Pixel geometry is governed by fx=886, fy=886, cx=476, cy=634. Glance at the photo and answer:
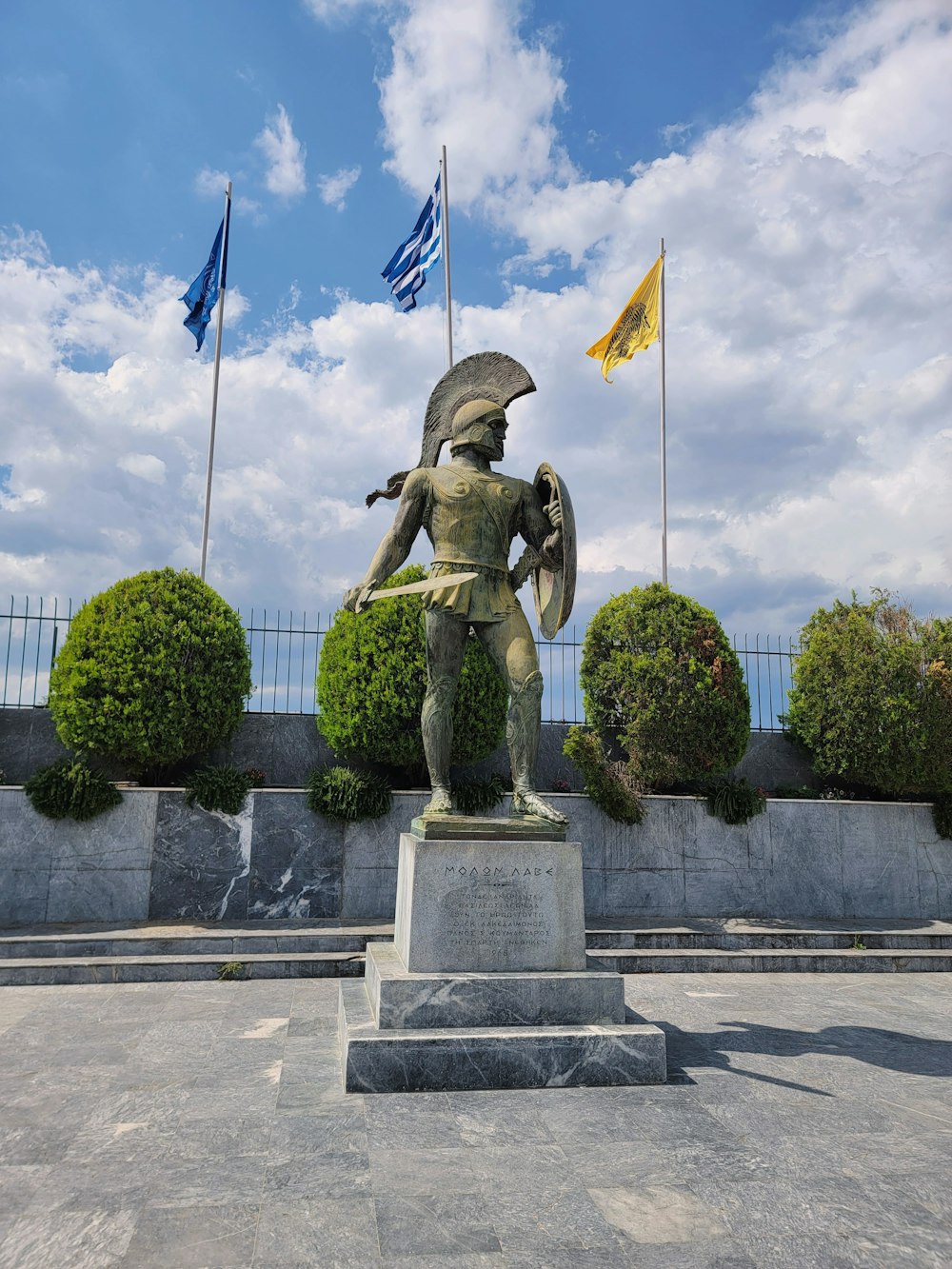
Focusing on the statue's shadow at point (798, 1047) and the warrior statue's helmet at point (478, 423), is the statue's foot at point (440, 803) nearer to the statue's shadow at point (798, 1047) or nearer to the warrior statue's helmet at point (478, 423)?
the statue's shadow at point (798, 1047)

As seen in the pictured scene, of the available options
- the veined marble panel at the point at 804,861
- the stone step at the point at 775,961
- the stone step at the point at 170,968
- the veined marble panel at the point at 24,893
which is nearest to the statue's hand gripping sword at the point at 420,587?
the stone step at the point at 170,968

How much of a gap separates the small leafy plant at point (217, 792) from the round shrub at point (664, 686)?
15.0ft

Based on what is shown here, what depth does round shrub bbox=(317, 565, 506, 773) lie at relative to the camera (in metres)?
10.1

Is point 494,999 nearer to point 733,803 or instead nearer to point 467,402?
point 467,402

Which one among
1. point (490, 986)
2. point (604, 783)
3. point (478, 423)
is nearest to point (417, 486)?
point (478, 423)

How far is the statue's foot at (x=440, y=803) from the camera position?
5.17 metres

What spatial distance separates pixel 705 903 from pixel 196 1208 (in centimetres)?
785

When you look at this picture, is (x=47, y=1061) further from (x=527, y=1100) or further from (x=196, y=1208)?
(x=527, y=1100)

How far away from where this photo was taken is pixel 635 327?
15.1 m

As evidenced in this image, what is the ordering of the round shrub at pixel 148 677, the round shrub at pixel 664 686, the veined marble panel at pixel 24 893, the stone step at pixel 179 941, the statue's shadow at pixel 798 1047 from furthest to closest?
the round shrub at pixel 664 686 < the round shrub at pixel 148 677 < the veined marble panel at pixel 24 893 < the stone step at pixel 179 941 < the statue's shadow at pixel 798 1047

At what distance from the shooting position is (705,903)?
9.85 m

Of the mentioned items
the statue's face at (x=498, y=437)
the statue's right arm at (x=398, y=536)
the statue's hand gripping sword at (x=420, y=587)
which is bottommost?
the statue's hand gripping sword at (x=420, y=587)

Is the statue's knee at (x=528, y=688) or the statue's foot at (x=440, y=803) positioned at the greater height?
the statue's knee at (x=528, y=688)

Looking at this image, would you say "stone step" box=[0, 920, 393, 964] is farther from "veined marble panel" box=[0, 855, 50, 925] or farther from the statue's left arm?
the statue's left arm
